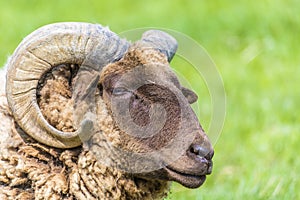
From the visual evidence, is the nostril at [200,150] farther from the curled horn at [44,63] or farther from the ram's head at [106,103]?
the curled horn at [44,63]

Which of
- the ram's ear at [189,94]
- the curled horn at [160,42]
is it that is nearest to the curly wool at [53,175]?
the ram's ear at [189,94]

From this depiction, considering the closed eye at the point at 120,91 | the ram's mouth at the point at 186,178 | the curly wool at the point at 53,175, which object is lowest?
the curly wool at the point at 53,175

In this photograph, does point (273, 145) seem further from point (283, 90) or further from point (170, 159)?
point (170, 159)

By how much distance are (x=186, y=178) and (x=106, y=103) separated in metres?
0.68

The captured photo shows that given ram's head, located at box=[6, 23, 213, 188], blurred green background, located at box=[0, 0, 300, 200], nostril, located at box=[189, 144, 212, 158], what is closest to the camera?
nostril, located at box=[189, 144, 212, 158]

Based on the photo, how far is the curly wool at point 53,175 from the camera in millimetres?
5039

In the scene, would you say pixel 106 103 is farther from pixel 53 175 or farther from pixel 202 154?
pixel 202 154

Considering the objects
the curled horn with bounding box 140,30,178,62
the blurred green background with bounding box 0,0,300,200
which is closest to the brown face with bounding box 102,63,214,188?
the curled horn with bounding box 140,30,178,62

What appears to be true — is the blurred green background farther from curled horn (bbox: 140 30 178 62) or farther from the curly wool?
the curly wool

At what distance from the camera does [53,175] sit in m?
5.06

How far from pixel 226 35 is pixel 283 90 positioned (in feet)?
8.87

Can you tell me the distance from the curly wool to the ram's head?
7 cm

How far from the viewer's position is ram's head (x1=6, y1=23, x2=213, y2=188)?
4.97 m

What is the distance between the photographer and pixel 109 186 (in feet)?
16.6
